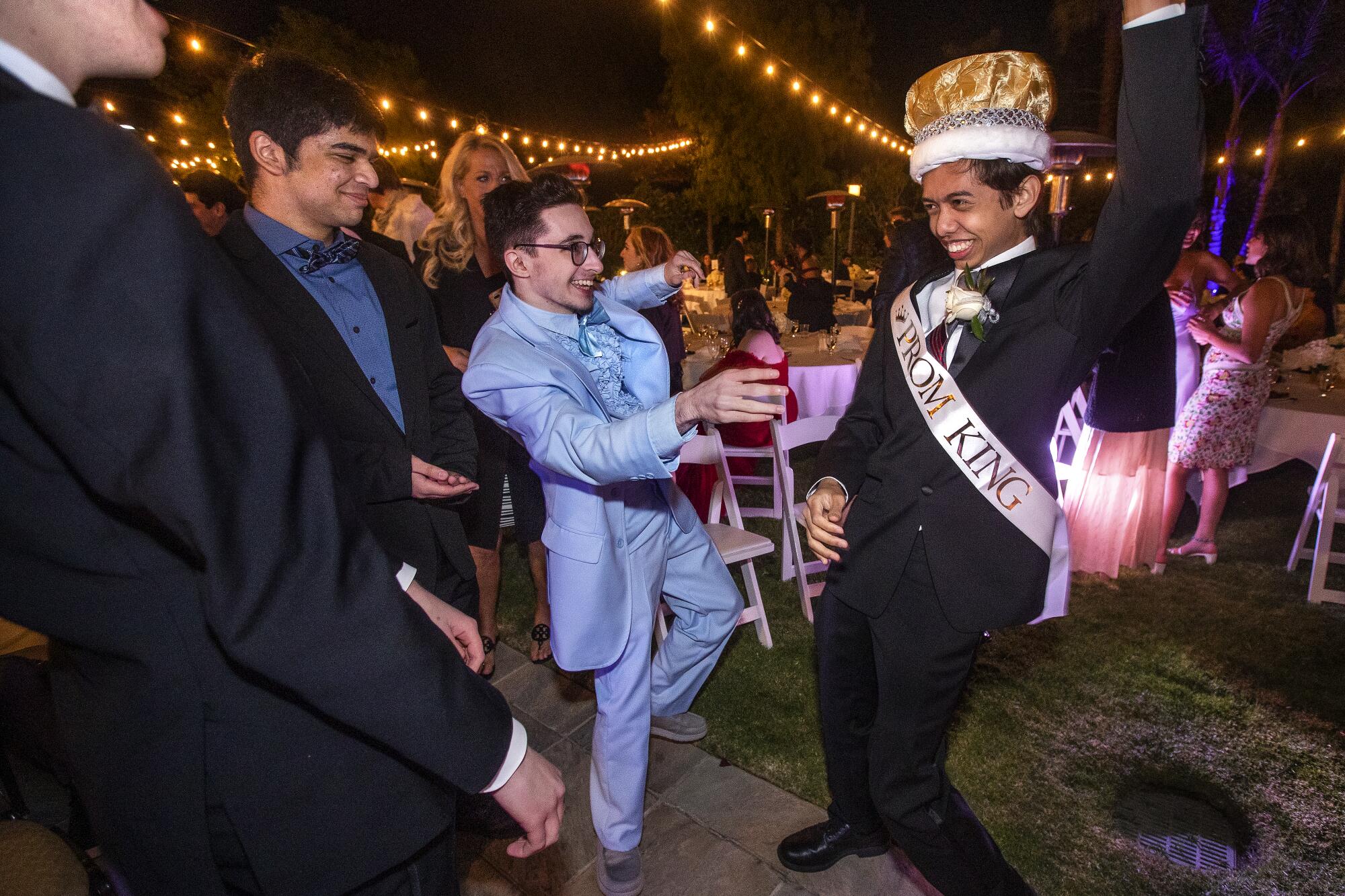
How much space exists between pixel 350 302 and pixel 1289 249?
16.2 feet

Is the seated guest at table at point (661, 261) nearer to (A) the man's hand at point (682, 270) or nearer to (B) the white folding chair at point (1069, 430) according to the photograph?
(A) the man's hand at point (682, 270)

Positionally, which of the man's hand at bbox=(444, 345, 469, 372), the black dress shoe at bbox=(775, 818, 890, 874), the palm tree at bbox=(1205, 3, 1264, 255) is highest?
the palm tree at bbox=(1205, 3, 1264, 255)

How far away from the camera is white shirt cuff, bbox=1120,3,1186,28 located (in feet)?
3.68

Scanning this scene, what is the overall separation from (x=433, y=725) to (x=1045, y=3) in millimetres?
22683

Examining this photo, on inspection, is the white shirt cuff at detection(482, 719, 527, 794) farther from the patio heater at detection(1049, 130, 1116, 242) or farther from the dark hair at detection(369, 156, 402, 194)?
the patio heater at detection(1049, 130, 1116, 242)

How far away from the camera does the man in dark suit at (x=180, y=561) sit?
0.64m

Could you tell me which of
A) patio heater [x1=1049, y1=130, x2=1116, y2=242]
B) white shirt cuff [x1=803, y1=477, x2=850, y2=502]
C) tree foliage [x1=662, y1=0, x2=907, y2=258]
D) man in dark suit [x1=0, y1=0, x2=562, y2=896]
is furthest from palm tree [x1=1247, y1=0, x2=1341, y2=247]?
man in dark suit [x1=0, y1=0, x2=562, y2=896]

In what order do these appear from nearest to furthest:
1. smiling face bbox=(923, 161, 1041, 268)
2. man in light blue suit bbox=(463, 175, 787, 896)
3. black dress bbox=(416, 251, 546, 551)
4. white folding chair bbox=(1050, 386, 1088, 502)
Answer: smiling face bbox=(923, 161, 1041, 268)
man in light blue suit bbox=(463, 175, 787, 896)
black dress bbox=(416, 251, 546, 551)
white folding chair bbox=(1050, 386, 1088, 502)

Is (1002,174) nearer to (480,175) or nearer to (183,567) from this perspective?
(183,567)

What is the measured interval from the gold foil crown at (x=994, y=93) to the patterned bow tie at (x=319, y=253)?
1744 millimetres

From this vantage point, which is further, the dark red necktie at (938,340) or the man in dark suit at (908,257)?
the man in dark suit at (908,257)

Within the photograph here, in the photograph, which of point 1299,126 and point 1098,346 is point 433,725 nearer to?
point 1098,346

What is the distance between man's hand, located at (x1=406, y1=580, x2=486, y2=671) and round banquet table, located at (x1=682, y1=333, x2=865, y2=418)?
415cm

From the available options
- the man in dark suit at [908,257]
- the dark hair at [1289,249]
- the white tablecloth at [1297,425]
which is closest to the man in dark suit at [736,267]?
the man in dark suit at [908,257]
